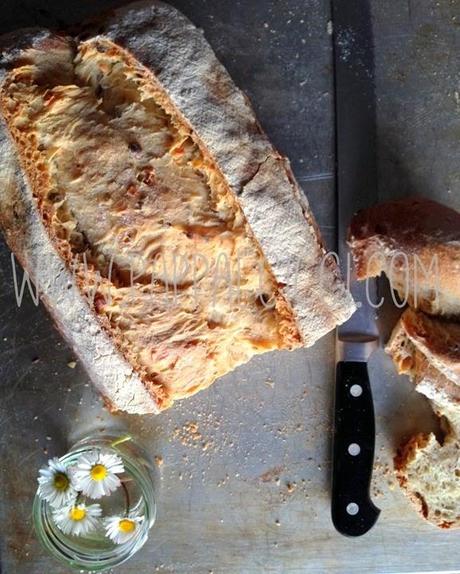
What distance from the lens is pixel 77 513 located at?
8.00 feet

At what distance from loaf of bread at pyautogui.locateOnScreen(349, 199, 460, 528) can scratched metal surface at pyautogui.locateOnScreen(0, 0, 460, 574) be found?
117mm

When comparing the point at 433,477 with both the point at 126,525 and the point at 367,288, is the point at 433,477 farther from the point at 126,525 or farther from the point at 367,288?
the point at 126,525

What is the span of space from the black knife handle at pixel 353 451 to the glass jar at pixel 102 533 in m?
0.67

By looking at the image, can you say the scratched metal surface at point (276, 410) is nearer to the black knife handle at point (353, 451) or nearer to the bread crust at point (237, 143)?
the black knife handle at point (353, 451)

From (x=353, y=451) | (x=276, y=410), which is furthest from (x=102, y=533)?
(x=353, y=451)

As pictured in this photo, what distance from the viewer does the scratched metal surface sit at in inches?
103

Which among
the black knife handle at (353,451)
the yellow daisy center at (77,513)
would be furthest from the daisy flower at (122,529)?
the black knife handle at (353,451)

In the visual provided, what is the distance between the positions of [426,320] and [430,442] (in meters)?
0.47

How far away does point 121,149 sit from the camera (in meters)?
2.01

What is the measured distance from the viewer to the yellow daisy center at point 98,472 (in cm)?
243

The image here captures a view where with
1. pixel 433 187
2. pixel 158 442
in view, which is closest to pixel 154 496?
pixel 158 442

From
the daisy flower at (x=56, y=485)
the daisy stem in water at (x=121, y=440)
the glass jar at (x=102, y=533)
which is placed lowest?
the glass jar at (x=102, y=533)

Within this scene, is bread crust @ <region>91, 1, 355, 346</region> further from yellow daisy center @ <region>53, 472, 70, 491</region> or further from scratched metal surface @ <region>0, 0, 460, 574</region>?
yellow daisy center @ <region>53, 472, 70, 491</region>

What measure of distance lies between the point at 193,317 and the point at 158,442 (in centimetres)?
76
